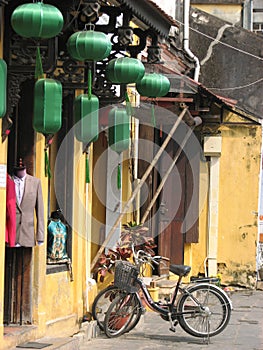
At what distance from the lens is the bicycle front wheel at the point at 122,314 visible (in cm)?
1307

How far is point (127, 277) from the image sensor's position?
13078 millimetres

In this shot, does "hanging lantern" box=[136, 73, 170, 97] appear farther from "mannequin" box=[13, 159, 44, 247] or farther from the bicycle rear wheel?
the bicycle rear wheel

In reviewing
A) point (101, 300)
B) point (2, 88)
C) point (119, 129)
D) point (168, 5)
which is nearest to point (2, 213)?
point (2, 88)

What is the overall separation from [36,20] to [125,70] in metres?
2.27

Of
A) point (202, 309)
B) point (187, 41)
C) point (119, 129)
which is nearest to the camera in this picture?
point (119, 129)

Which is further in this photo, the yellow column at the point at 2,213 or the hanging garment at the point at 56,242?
the hanging garment at the point at 56,242

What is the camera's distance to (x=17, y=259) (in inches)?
449

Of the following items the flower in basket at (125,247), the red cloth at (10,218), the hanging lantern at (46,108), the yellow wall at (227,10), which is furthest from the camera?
the yellow wall at (227,10)

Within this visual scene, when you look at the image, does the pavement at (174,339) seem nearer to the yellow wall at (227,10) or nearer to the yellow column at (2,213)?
the yellow column at (2,213)

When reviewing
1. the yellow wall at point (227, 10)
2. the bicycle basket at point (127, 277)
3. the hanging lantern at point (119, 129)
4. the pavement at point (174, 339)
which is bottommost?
the pavement at point (174, 339)

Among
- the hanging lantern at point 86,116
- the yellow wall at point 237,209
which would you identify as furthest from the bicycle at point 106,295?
the yellow wall at point 237,209

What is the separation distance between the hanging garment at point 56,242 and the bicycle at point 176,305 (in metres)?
0.95

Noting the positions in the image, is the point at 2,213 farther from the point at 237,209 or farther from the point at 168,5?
the point at 168,5

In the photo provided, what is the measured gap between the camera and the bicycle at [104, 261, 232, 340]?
13.0 meters
